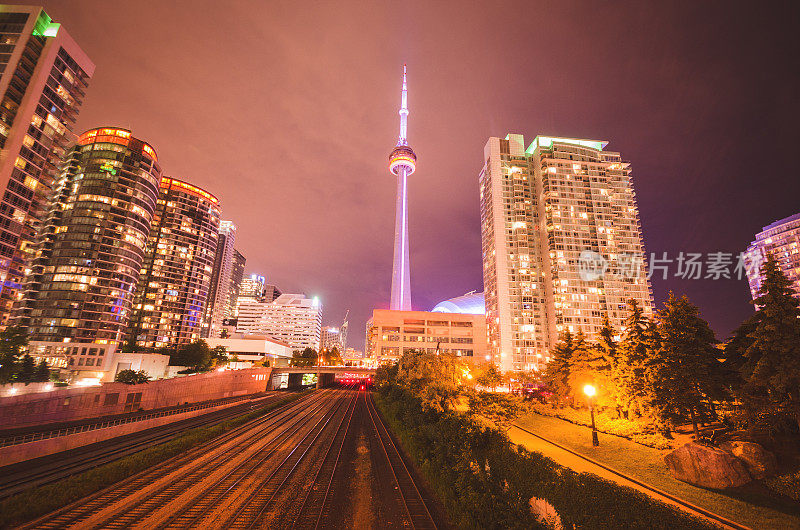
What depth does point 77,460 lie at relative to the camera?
29.9 m

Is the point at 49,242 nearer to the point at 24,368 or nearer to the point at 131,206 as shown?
the point at 131,206

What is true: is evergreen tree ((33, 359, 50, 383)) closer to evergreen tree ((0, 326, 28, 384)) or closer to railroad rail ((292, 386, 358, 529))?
evergreen tree ((0, 326, 28, 384))

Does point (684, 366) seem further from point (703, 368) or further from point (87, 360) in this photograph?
point (87, 360)

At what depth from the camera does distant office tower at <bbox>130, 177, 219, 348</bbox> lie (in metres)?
139

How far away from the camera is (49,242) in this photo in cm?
9794

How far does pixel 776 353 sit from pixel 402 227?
523 feet

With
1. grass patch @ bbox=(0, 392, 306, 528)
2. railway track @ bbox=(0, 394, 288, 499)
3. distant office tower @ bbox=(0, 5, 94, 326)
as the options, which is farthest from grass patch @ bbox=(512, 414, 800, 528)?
distant office tower @ bbox=(0, 5, 94, 326)

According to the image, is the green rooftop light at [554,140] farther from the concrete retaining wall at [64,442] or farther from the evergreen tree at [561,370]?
the concrete retaining wall at [64,442]

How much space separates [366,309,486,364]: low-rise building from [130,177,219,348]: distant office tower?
85762 mm

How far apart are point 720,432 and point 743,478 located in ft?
25.1

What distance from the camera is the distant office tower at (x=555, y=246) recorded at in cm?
10912

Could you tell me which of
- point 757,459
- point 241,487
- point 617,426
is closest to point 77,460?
point 241,487

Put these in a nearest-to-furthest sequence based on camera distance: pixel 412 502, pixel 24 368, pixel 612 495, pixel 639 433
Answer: pixel 612 495 → pixel 412 502 → pixel 639 433 → pixel 24 368

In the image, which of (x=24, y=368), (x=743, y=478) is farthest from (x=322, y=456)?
(x=24, y=368)
